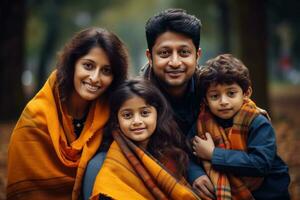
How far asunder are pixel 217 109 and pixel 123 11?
2926cm

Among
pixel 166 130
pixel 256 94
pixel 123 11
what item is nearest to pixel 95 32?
pixel 166 130

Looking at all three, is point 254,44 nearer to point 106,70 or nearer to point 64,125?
point 106,70

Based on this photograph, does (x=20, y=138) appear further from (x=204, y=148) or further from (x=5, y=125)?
(x=5, y=125)

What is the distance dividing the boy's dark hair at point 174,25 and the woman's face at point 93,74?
45cm

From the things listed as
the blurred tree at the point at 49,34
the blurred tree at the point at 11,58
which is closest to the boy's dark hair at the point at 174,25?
the blurred tree at the point at 11,58

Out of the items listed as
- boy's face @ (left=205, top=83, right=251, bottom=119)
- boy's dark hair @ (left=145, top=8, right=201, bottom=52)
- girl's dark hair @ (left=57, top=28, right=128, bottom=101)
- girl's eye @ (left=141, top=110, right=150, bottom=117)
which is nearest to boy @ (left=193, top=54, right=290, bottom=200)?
boy's face @ (left=205, top=83, right=251, bottom=119)

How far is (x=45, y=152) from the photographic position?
3.34 meters

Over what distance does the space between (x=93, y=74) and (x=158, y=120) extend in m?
0.59

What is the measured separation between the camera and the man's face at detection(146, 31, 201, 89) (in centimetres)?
345

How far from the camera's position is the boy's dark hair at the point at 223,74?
3.29 metres

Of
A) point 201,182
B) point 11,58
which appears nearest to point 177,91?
point 201,182

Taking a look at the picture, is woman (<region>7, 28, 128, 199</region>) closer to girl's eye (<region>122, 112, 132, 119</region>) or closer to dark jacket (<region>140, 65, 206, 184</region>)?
girl's eye (<region>122, 112, 132, 119</region>)

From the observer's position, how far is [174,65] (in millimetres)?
3416

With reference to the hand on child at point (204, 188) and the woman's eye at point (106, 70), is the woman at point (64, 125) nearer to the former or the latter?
the woman's eye at point (106, 70)
